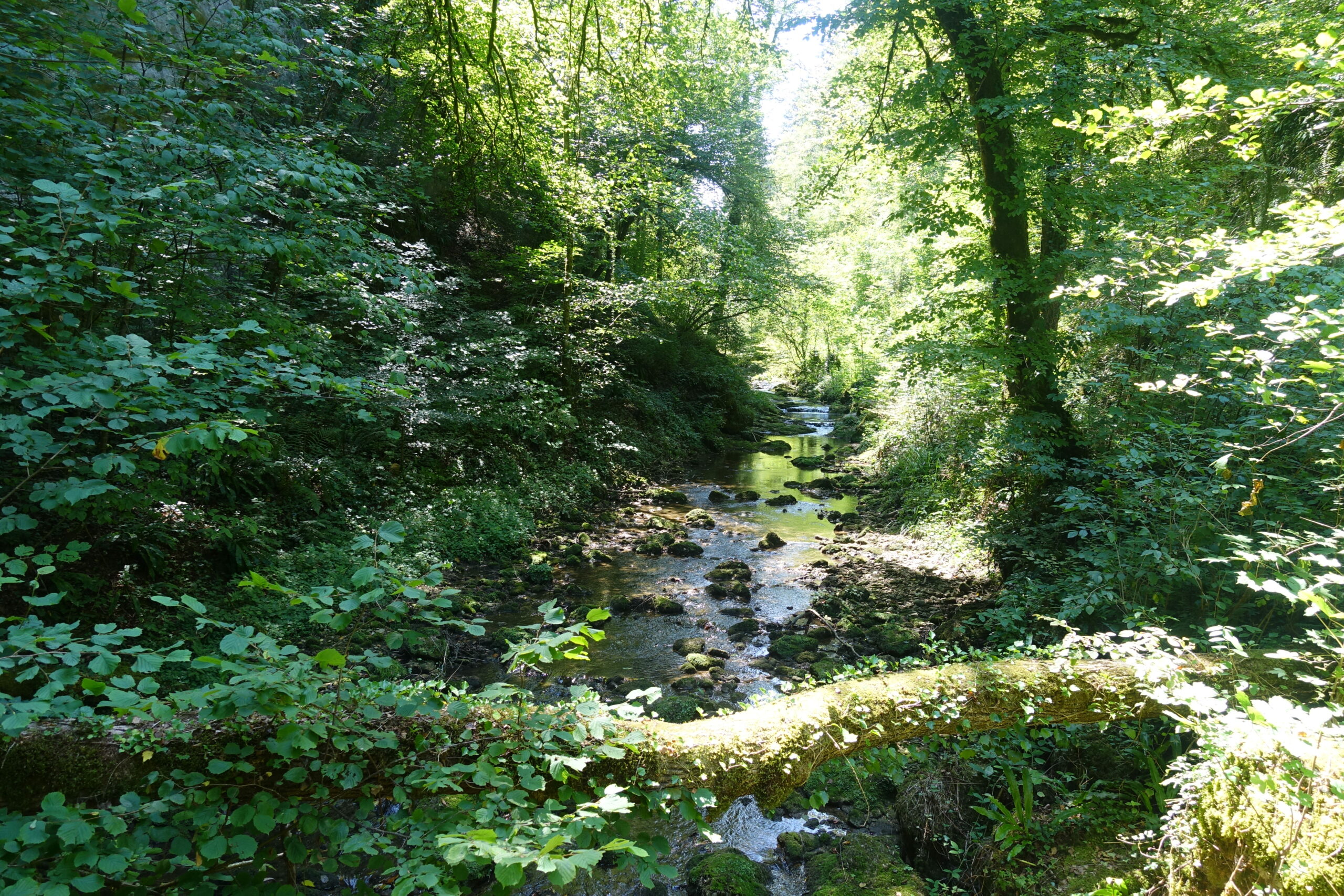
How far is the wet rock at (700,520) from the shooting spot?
11.2 m

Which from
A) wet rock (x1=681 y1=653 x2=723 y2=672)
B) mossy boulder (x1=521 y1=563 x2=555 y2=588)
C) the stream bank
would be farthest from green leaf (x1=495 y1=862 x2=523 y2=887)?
mossy boulder (x1=521 y1=563 x2=555 y2=588)

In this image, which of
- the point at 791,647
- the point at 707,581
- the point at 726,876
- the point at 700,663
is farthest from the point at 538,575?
the point at 726,876

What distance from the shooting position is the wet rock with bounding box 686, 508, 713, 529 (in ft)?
36.9

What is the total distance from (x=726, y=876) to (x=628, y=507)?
27.7ft

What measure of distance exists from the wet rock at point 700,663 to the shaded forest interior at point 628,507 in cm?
5

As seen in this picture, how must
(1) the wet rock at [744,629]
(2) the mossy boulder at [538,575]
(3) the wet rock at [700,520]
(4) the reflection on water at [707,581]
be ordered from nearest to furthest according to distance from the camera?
1. (4) the reflection on water at [707,581]
2. (1) the wet rock at [744,629]
3. (2) the mossy boulder at [538,575]
4. (3) the wet rock at [700,520]

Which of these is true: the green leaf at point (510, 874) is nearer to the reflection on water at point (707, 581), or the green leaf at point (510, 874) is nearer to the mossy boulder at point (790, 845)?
the reflection on water at point (707, 581)

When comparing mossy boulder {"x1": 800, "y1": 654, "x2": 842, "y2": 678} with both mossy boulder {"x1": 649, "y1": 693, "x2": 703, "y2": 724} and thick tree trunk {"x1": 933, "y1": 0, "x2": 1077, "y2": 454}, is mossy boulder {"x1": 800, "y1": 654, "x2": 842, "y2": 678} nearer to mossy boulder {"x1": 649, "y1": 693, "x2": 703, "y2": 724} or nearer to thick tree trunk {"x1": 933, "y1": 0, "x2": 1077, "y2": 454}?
mossy boulder {"x1": 649, "y1": 693, "x2": 703, "y2": 724}

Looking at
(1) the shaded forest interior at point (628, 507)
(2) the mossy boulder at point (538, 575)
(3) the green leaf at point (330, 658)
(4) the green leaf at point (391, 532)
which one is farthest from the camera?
(2) the mossy boulder at point (538, 575)

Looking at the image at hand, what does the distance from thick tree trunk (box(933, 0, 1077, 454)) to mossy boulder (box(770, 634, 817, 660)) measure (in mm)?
3300

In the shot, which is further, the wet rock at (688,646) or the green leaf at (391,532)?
the wet rock at (688,646)

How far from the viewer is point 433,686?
8.21 feet

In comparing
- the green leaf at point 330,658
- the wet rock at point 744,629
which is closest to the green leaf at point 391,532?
the green leaf at point 330,658

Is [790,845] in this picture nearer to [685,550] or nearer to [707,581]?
[707,581]
